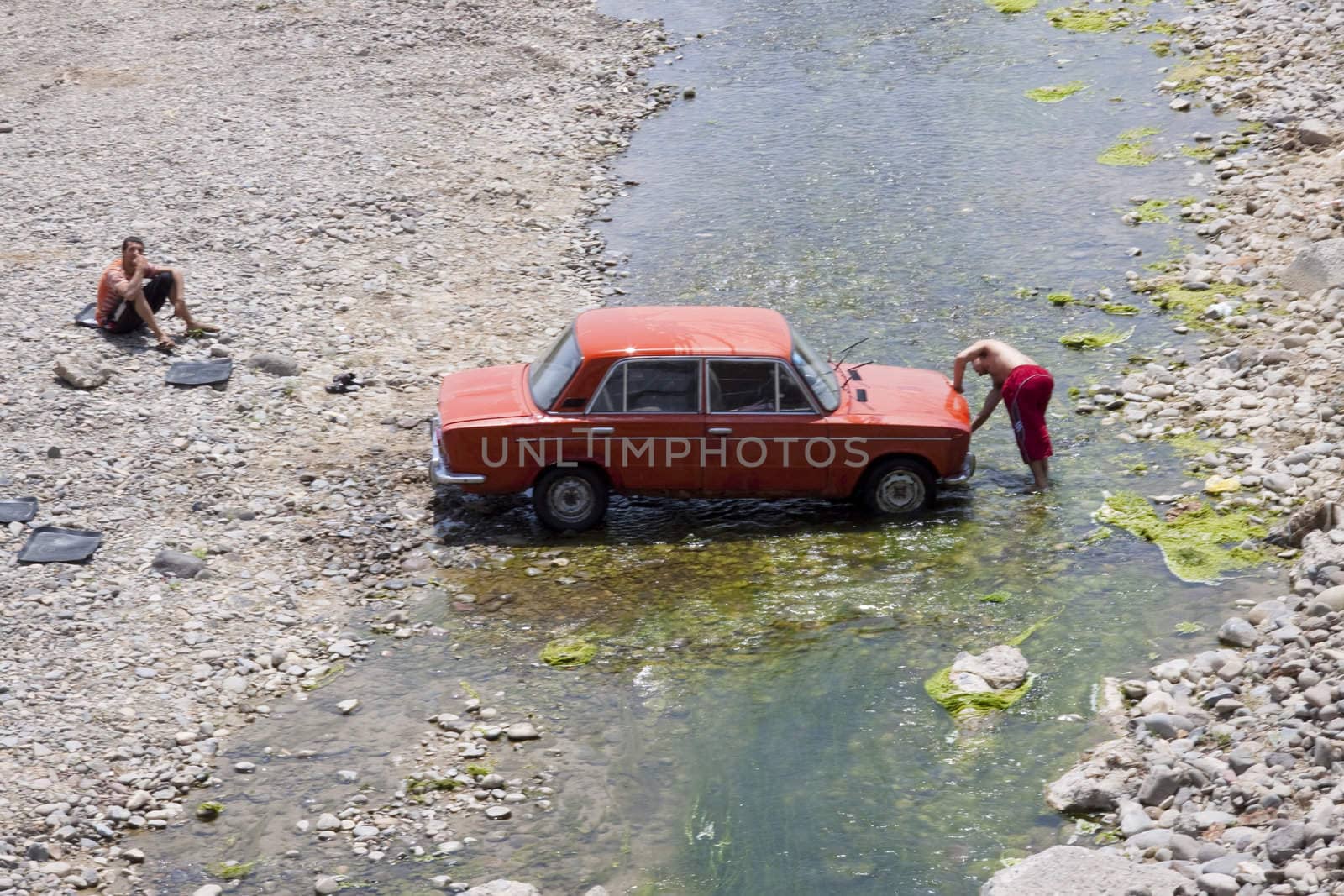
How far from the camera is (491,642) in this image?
424 inches

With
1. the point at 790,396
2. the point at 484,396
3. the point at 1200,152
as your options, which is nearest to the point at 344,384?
the point at 484,396

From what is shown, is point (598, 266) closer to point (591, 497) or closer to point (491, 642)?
point (591, 497)

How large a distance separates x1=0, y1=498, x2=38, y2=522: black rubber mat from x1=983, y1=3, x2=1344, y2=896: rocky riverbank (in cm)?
846

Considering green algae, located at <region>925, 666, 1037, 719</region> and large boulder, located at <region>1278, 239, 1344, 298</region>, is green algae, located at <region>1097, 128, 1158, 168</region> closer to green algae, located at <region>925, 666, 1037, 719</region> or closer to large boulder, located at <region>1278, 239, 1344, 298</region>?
large boulder, located at <region>1278, 239, 1344, 298</region>

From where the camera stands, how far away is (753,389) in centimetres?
1192

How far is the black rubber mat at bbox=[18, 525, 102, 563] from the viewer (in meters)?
11.2

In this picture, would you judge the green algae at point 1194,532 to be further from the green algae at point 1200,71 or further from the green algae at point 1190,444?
the green algae at point 1200,71

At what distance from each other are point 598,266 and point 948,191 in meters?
5.44

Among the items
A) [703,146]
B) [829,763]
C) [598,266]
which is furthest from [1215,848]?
[703,146]

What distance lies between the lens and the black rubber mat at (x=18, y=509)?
11.7 meters

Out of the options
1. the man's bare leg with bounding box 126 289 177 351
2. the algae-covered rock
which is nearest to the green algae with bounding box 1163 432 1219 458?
the algae-covered rock

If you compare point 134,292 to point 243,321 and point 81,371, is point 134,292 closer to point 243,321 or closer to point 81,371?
point 81,371

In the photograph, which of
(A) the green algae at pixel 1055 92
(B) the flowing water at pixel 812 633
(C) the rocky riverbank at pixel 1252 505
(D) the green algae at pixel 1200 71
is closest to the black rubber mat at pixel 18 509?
(B) the flowing water at pixel 812 633

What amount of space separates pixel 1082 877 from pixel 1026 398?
230 inches
